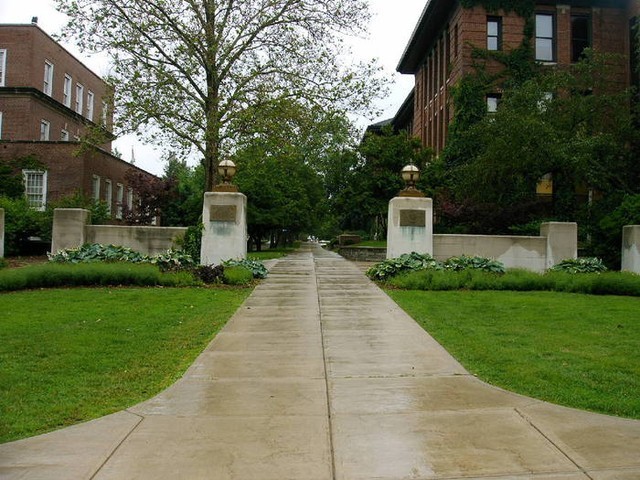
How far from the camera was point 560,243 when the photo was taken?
16031 mm

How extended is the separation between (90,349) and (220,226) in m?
8.96

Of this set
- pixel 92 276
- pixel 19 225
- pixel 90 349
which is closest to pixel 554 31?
pixel 92 276

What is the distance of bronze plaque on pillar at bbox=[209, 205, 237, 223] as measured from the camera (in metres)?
15.5

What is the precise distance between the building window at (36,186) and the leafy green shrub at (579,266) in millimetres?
24864

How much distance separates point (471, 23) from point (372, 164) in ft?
28.3

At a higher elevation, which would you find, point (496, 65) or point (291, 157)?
point (496, 65)

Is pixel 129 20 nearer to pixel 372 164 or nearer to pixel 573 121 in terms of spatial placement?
pixel 372 164

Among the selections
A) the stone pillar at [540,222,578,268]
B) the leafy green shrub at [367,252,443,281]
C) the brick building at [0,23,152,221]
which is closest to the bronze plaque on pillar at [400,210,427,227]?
the leafy green shrub at [367,252,443,281]

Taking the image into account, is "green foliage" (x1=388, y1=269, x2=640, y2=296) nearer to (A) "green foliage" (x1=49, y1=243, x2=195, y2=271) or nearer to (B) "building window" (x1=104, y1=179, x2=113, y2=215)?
(A) "green foliage" (x1=49, y1=243, x2=195, y2=271)

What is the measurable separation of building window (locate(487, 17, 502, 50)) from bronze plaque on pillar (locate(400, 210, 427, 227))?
17426 millimetres

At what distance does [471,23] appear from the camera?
28922 millimetres

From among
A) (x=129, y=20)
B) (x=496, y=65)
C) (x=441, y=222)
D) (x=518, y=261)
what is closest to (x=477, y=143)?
(x=441, y=222)

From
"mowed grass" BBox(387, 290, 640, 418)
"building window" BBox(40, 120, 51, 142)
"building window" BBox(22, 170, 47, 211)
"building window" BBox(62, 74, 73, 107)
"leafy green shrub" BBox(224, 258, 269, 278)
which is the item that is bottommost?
"mowed grass" BBox(387, 290, 640, 418)

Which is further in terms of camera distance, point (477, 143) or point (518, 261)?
point (477, 143)
